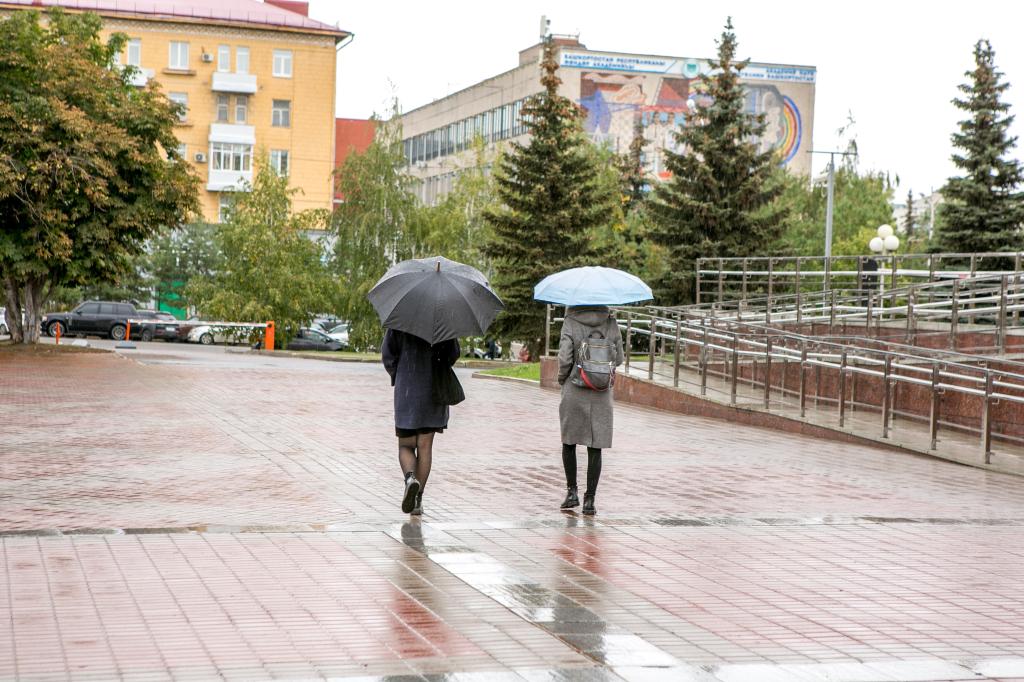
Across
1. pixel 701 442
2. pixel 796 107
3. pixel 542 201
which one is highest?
pixel 796 107

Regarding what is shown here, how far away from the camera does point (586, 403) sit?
10141 mm

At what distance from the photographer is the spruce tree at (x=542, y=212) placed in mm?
40531

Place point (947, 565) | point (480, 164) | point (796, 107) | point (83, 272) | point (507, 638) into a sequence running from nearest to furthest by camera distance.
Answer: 1. point (507, 638)
2. point (947, 565)
3. point (83, 272)
4. point (480, 164)
5. point (796, 107)

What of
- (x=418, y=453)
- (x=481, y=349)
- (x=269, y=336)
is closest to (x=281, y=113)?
(x=481, y=349)

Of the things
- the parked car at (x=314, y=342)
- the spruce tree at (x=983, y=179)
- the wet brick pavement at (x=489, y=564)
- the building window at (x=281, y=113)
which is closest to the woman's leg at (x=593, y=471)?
the wet brick pavement at (x=489, y=564)

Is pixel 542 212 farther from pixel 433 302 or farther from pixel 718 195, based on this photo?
pixel 433 302

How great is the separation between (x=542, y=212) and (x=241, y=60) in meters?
41.8

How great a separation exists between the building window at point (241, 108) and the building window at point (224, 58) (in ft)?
5.85

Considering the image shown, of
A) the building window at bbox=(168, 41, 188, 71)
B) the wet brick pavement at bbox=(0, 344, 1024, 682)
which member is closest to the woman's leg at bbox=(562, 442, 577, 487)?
the wet brick pavement at bbox=(0, 344, 1024, 682)

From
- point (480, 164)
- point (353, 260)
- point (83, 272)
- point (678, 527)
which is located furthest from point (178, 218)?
point (678, 527)

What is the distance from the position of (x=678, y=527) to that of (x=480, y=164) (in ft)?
154

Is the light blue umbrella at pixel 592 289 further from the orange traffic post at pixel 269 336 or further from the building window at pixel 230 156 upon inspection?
the building window at pixel 230 156

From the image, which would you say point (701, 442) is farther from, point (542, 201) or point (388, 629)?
point (542, 201)

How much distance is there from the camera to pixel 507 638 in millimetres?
6176
